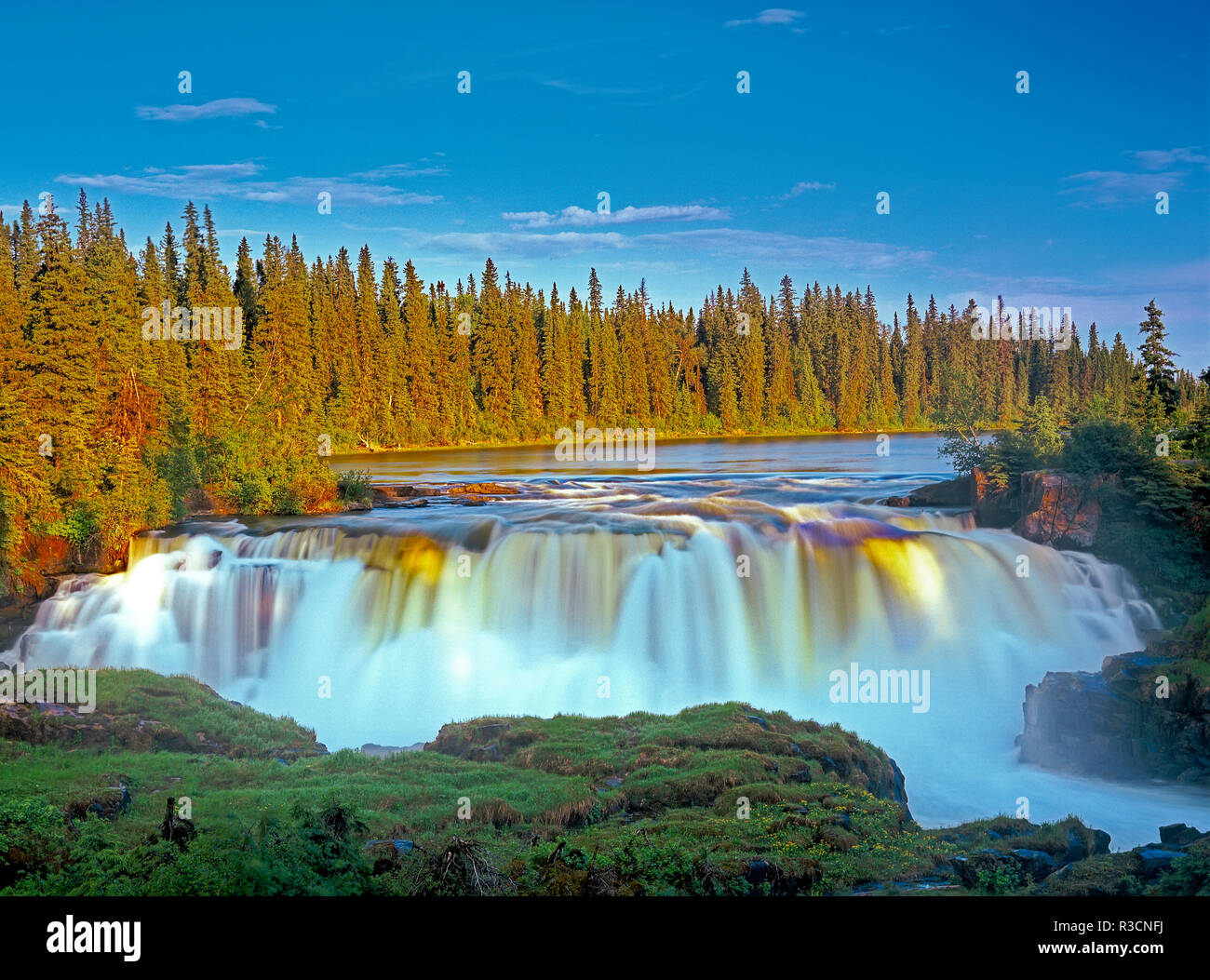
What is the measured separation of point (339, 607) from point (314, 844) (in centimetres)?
988

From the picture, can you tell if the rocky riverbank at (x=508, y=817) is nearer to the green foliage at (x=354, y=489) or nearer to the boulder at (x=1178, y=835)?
the boulder at (x=1178, y=835)

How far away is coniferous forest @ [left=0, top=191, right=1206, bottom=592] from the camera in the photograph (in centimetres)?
2192

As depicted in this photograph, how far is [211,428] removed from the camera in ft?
84.8

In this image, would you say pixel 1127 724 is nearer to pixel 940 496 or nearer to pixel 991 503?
pixel 991 503

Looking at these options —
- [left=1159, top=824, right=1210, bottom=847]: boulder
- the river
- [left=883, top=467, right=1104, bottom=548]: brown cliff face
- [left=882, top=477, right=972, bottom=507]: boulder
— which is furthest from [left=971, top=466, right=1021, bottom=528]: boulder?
[left=1159, top=824, right=1210, bottom=847]: boulder

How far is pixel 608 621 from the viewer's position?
59.5 feet

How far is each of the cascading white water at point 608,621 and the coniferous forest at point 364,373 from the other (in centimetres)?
341

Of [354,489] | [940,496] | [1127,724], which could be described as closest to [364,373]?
[354,489]

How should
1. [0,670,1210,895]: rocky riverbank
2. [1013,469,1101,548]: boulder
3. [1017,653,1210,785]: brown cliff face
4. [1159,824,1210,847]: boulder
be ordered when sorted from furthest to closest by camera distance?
1. [1013,469,1101,548]: boulder
2. [1017,653,1210,785]: brown cliff face
3. [1159,824,1210,847]: boulder
4. [0,670,1210,895]: rocky riverbank

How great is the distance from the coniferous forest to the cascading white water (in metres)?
3.41

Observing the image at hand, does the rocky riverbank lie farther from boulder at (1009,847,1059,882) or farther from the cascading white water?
the cascading white water

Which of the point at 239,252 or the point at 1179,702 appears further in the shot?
the point at 239,252
